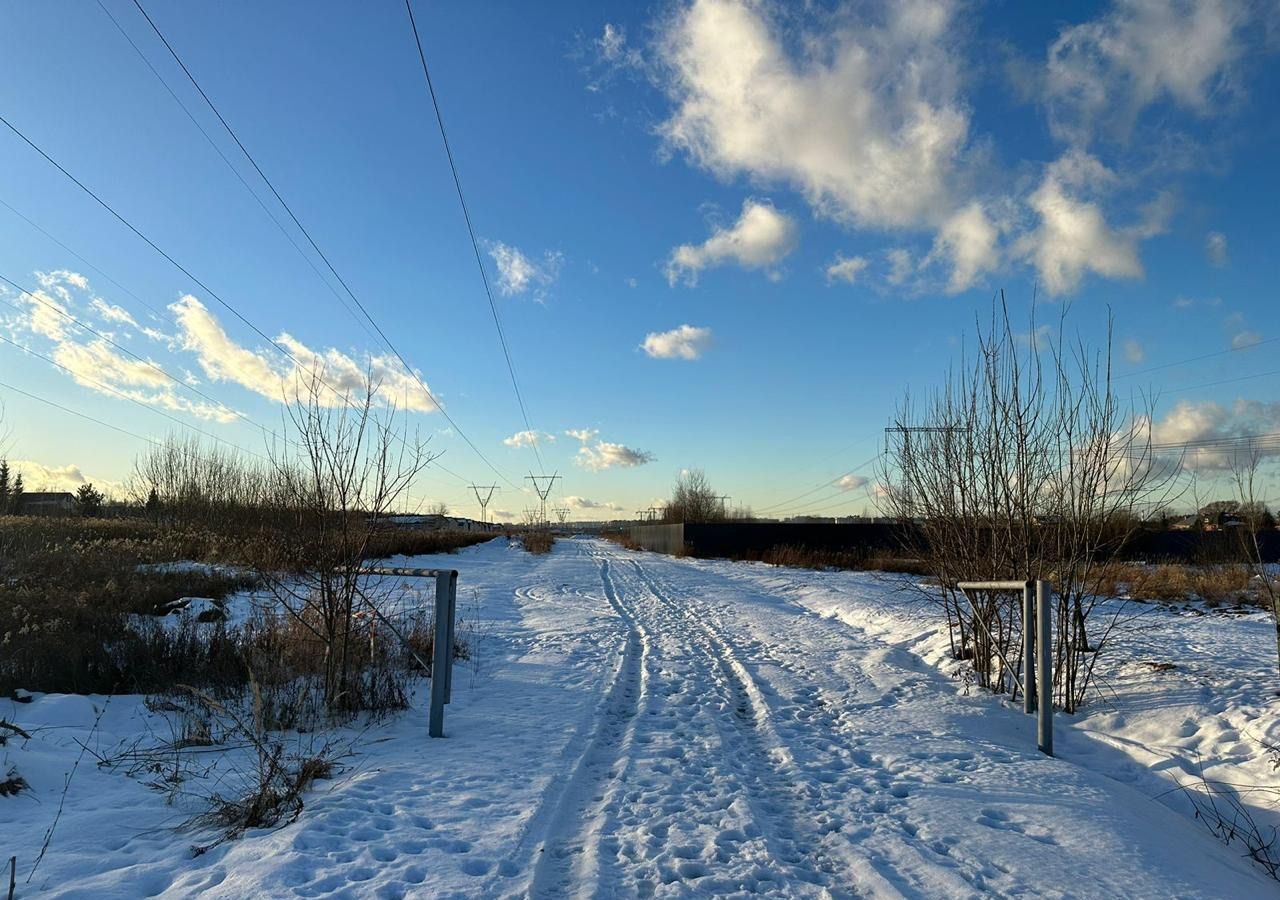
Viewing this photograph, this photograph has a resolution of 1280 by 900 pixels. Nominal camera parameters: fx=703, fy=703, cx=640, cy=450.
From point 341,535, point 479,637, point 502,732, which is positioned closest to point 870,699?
point 502,732

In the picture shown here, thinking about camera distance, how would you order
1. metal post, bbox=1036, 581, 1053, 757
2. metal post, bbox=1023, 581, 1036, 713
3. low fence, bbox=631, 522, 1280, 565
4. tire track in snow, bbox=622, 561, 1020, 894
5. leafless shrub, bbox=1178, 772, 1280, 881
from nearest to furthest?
tire track in snow, bbox=622, 561, 1020, 894, leafless shrub, bbox=1178, 772, 1280, 881, metal post, bbox=1036, 581, 1053, 757, metal post, bbox=1023, 581, 1036, 713, low fence, bbox=631, 522, 1280, 565

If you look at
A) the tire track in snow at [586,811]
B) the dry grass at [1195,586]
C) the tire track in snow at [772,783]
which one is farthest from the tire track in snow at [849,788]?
the dry grass at [1195,586]

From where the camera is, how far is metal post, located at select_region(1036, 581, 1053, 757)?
5.37 metres

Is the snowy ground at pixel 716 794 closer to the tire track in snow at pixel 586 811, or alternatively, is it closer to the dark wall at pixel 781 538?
the tire track in snow at pixel 586 811

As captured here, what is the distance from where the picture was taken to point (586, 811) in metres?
4.23

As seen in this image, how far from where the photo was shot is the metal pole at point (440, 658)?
18.6 feet

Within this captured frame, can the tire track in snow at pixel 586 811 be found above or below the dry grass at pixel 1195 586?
below

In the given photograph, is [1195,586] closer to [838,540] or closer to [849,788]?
[838,540]

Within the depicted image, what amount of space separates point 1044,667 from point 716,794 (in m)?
2.81

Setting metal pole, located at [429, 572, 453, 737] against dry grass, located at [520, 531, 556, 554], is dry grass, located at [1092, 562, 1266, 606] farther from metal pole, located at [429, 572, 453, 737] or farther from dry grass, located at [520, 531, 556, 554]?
dry grass, located at [520, 531, 556, 554]

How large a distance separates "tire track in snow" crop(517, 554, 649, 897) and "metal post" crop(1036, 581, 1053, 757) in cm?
326

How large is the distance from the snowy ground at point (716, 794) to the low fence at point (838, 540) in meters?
23.3

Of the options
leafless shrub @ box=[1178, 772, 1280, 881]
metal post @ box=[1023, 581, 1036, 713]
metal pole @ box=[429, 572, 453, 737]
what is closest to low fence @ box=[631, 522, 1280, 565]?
metal post @ box=[1023, 581, 1036, 713]

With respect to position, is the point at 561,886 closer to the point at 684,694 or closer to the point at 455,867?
the point at 455,867
